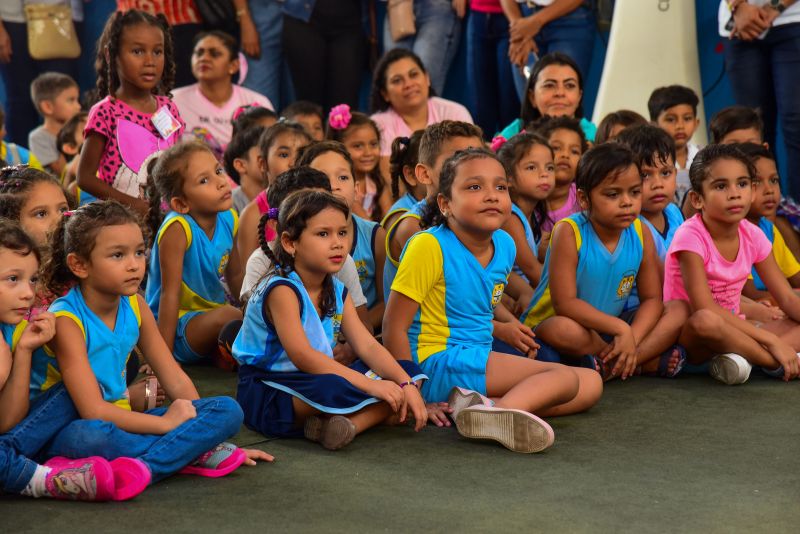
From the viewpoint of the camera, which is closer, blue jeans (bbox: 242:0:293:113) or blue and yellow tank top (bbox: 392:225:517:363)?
blue and yellow tank top (bbox: 392:225:517:363)

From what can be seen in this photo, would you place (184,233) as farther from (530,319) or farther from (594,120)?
(594,120)

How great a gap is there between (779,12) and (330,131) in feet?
6.33

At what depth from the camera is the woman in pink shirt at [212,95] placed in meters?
5.23

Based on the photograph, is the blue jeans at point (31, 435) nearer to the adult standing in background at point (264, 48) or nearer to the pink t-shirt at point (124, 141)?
the pink t-shirt at point (124, 141)

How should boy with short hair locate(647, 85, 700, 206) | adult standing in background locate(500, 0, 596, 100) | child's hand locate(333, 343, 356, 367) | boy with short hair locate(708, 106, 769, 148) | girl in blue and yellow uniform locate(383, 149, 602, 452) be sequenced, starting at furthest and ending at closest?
adult standing in background locate(500, 0, 596, 100), boy with short hair locate(647, 85, 700, 206), boy with short hair locate(708, 106, 769, 148), child's hand locate(333, 343, 356, 367), girl in blue and yellow uniform locate(383, 149, 602, 452)

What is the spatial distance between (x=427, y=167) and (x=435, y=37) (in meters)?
2.33

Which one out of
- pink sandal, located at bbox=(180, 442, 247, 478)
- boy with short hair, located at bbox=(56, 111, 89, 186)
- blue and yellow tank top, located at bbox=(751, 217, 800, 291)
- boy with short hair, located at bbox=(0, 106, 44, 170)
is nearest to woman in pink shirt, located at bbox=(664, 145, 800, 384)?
blue and yellow tank top, located at bbox=(751, 217, 800, 291)

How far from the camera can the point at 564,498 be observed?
222 cm

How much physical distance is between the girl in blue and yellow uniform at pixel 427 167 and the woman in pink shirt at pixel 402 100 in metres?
1.25

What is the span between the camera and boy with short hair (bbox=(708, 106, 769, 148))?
4336 millimetres

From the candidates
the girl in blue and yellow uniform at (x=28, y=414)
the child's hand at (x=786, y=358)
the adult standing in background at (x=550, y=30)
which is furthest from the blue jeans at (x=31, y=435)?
the adult standing in background at (x=550, y=30)

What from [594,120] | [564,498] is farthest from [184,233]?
[594,120]

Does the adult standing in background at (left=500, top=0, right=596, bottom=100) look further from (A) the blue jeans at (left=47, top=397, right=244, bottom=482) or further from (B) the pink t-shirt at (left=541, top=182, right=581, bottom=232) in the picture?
(A) the blue jeans at (left=47, top=397, right=244, bottom=482)

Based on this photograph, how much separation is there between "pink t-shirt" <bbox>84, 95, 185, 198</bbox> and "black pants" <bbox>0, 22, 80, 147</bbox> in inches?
98.8
